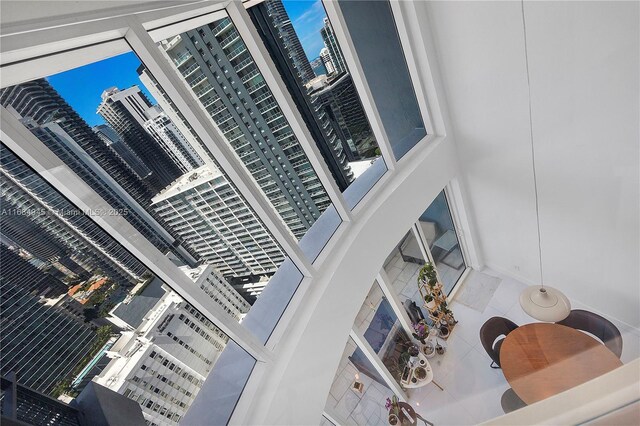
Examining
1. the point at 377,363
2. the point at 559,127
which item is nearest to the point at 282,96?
the point at 559,127

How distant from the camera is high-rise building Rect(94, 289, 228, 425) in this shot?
1.60 m

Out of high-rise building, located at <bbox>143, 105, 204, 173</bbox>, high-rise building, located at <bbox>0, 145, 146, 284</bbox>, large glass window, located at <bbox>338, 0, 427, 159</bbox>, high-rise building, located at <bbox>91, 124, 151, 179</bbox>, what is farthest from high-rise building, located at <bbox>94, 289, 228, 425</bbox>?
large glass window, located at <bbox>338, 0, 427, 159</bbox>

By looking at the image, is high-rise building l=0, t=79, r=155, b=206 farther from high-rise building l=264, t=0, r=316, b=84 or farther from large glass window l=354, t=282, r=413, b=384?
large glass window l=354, t=282, r=413, b=384

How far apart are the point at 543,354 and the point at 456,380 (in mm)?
1610

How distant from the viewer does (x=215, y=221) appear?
2.42 metres

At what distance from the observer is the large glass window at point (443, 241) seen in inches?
190

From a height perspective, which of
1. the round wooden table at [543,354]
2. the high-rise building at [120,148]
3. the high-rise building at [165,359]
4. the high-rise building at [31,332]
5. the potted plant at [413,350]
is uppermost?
the high-rise building at [120,148]

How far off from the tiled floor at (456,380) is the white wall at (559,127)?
0.91 meters

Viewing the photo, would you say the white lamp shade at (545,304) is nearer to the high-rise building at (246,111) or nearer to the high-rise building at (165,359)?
the high-rise building at (246,111)

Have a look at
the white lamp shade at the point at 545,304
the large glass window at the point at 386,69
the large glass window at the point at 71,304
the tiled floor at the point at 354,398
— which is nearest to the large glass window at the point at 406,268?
the tiled floor at the point at 354,398

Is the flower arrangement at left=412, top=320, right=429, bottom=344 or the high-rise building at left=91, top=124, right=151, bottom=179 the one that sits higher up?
the high-rise building at left=91, top=124, right=151, bottom=179

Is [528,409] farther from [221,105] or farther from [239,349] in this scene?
[221,105]

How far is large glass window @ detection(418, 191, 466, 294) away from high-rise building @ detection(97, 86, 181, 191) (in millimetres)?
3931

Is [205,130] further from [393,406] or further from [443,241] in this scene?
[443,241]
